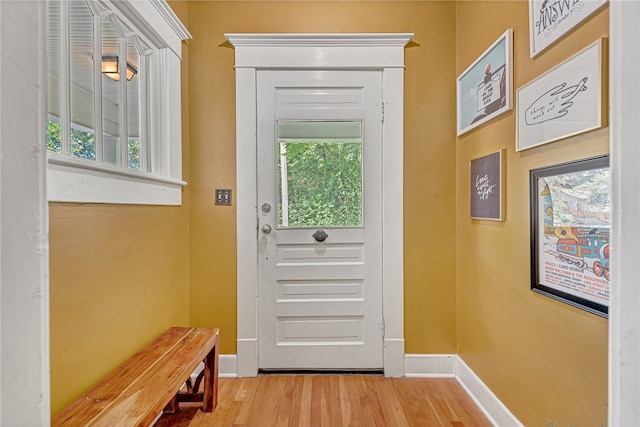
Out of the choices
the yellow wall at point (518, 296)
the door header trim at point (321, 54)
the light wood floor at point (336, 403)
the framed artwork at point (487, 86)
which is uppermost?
the door header trim at point (321, 54)

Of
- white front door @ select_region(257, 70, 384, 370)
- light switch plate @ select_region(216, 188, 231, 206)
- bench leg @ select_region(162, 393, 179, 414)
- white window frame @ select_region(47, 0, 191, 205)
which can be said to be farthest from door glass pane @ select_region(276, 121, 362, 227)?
bench leg @ select_region(162, 393, 179, 414)

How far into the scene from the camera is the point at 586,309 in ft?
3.38

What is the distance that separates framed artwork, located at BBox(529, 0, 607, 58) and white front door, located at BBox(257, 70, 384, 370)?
0.89 meters

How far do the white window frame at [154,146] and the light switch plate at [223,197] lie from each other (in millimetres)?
221

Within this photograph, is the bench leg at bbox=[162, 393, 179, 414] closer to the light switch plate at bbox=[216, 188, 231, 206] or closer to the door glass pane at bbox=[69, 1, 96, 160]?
the light switch plate at bbox=[216, 188, 231, 206]

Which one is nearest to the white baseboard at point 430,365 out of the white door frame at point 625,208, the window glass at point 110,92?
the white door frame at point 625,208

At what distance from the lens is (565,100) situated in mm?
1086

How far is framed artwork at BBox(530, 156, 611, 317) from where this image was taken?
0.97 meters

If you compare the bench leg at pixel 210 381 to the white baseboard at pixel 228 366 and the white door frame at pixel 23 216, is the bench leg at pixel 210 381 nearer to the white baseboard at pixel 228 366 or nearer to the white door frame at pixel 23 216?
the white baseboard at pixel 228 366

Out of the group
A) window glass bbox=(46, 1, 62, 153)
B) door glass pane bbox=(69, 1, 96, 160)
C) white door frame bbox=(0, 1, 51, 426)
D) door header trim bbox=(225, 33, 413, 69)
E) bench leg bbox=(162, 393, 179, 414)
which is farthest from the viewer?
door header trim bbox=(225, 33, 413, 69)

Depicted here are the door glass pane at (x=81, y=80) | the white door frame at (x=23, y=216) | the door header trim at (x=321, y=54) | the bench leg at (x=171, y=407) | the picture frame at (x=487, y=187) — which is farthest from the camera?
the door header trim at (x=321, y=54)

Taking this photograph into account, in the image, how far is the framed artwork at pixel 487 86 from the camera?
56.7 inches

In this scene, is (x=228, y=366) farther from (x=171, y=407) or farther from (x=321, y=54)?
(x=321, y=54)

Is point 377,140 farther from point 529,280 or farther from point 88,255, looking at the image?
point 88,255
